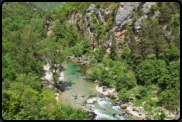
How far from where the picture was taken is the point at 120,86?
25.9m

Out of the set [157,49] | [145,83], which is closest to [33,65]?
[145,83]

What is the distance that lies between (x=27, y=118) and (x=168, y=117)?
17.6 m

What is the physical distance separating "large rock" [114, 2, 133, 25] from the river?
68.3 feet

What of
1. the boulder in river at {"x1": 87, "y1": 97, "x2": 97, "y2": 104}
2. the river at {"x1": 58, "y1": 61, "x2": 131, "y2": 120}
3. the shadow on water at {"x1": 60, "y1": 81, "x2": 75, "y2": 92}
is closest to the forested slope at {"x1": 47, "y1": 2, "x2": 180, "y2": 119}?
the river at {"x1": 58, "y1": 61, "x2": 131, "y2": 120}

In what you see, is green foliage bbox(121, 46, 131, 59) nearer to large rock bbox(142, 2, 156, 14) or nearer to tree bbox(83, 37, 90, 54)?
large rock bbox(142, 2, 156, 14)

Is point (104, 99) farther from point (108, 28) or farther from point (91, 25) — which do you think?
point (91, 25)

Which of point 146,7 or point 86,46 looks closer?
point 146,7

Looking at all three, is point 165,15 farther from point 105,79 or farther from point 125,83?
point 105,79

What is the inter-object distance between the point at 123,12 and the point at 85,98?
29.9m

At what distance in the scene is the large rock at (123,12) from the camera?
41438mm

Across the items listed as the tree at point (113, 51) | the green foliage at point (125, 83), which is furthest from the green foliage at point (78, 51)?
the green foliage at point (125, 83)

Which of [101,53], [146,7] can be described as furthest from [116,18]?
[101,53]

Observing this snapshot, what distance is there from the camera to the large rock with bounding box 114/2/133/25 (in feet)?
136

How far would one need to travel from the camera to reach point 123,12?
42125 mm
